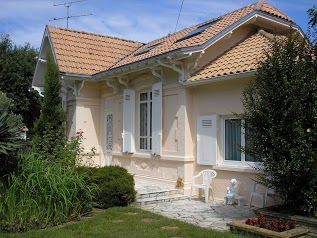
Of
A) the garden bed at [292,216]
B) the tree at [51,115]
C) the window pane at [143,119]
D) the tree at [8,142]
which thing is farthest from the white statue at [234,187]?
the tree at [51,115]

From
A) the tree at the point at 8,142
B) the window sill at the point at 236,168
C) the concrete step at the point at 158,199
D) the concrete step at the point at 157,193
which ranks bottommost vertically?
the concrete step at the point at 158,199

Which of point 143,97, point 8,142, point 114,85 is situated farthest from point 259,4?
point 8,142

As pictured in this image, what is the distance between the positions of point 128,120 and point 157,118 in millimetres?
1750

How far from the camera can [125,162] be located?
13.6 metres

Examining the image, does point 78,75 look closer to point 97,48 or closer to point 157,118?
point 97,48

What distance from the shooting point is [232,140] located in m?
9.98

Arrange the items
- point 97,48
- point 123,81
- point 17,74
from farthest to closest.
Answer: point 17,74
point 97,48
point 123,81

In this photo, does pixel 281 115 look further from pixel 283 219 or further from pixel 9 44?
pixel 9 44

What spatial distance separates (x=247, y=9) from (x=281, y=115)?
23.2 ft

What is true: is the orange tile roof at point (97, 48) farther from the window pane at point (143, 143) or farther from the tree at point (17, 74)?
the tree at point (17, 74)

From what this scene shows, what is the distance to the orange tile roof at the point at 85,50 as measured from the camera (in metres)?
14.8

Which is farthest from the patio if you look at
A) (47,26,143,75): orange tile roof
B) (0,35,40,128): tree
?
(0,35,40,128): tree

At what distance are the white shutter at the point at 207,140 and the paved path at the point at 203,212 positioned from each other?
1159 millimetres

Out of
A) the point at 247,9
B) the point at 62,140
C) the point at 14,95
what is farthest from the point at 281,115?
the point at 14,95
